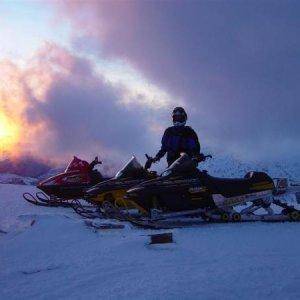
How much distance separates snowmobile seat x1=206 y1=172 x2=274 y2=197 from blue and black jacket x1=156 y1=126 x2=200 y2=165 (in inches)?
60.2

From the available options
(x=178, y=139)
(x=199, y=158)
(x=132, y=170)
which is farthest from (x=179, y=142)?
(x=199, y=158)

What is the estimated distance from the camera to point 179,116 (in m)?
10.6

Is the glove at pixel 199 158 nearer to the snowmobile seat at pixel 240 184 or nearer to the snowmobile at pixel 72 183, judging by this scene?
the snowmobile seat at pixel 240 184

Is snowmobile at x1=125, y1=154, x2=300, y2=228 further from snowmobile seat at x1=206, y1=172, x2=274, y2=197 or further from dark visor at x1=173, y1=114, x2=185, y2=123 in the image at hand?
dark visor at x1=173, y1=114, x2=185, y2=123

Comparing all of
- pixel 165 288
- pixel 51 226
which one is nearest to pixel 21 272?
pixel 165 288

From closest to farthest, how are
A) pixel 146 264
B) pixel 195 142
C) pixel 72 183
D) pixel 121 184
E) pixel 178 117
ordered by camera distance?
pixel 146 264 < pixel 195 142 < pixel 178 117 < pixel 121 184 < pixel 72 183

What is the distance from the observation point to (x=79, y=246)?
6.17 metres

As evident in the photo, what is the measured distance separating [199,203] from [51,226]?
8.75 feet

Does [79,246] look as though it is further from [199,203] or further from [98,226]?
[199,203]

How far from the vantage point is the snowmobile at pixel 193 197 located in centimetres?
873

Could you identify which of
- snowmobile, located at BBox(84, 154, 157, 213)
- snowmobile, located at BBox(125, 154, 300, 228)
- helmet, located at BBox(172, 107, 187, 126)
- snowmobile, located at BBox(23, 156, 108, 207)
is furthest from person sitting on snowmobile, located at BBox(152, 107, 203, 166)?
snowmobile, located at BBox(23, 156, 108, 207)

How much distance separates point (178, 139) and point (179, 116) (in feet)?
1.67

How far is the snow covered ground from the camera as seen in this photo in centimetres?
412

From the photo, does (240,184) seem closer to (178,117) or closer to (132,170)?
(178,117)
